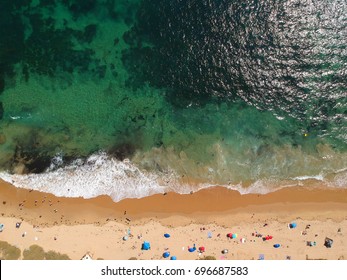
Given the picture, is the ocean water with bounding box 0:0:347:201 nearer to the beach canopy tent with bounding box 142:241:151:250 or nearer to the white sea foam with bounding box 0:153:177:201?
the white sea foam with bounding box 0:153:177:201

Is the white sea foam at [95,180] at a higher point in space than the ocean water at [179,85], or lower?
lower

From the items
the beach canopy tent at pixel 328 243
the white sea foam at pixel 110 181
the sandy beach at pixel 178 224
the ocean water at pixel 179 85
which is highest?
the ocean water at pixel 179 85

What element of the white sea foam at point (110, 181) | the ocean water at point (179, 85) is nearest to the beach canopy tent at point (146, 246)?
the white sea foam at point (110, 181)

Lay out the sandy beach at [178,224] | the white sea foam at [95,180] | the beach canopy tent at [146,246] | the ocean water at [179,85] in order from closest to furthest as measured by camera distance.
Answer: the beach canopy tent at [146,246], the sandy beach at [178,224], the white sea foam at [95,180], the ocean water at [179,85]

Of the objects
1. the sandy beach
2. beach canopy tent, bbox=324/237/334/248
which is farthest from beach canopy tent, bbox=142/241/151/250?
beach canopy tent, bbox=324/237/334/248

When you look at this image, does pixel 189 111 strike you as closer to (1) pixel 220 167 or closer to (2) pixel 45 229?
(1) pixel 220 167

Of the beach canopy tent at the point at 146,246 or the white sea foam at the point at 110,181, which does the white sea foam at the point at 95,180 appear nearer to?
the white sea foam at the point at 110,181

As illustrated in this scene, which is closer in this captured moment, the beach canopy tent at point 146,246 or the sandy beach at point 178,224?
the beach canopy tent at point 146,246
